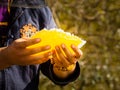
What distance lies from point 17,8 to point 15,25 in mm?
61

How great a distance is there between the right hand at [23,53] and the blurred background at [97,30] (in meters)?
2.38

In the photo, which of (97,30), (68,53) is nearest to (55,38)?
(68,53)

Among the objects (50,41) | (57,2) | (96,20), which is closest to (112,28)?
(96,20)

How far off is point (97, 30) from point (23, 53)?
8.61ft

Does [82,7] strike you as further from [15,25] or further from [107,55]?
[15,25]

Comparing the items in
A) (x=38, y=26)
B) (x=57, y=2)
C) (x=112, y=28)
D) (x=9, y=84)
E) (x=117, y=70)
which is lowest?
(x=117, y=70)

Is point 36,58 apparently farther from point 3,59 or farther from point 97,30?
point 97,30

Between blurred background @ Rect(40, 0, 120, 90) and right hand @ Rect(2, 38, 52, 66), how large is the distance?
7.80 ft

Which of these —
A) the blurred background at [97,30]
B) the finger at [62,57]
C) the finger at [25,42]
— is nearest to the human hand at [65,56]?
the finger at [62,57]

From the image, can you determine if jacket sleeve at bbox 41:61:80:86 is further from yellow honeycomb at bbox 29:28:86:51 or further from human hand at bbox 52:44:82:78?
yellow honeycomb at bbox 29:28:86:51

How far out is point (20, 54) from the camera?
4.50 feet

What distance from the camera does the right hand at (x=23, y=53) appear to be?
1.35 m

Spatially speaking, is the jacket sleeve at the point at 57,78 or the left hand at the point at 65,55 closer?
the left hand at the point at 65,55

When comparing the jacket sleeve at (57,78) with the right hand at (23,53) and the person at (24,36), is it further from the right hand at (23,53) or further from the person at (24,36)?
the right hand at (23,53)
